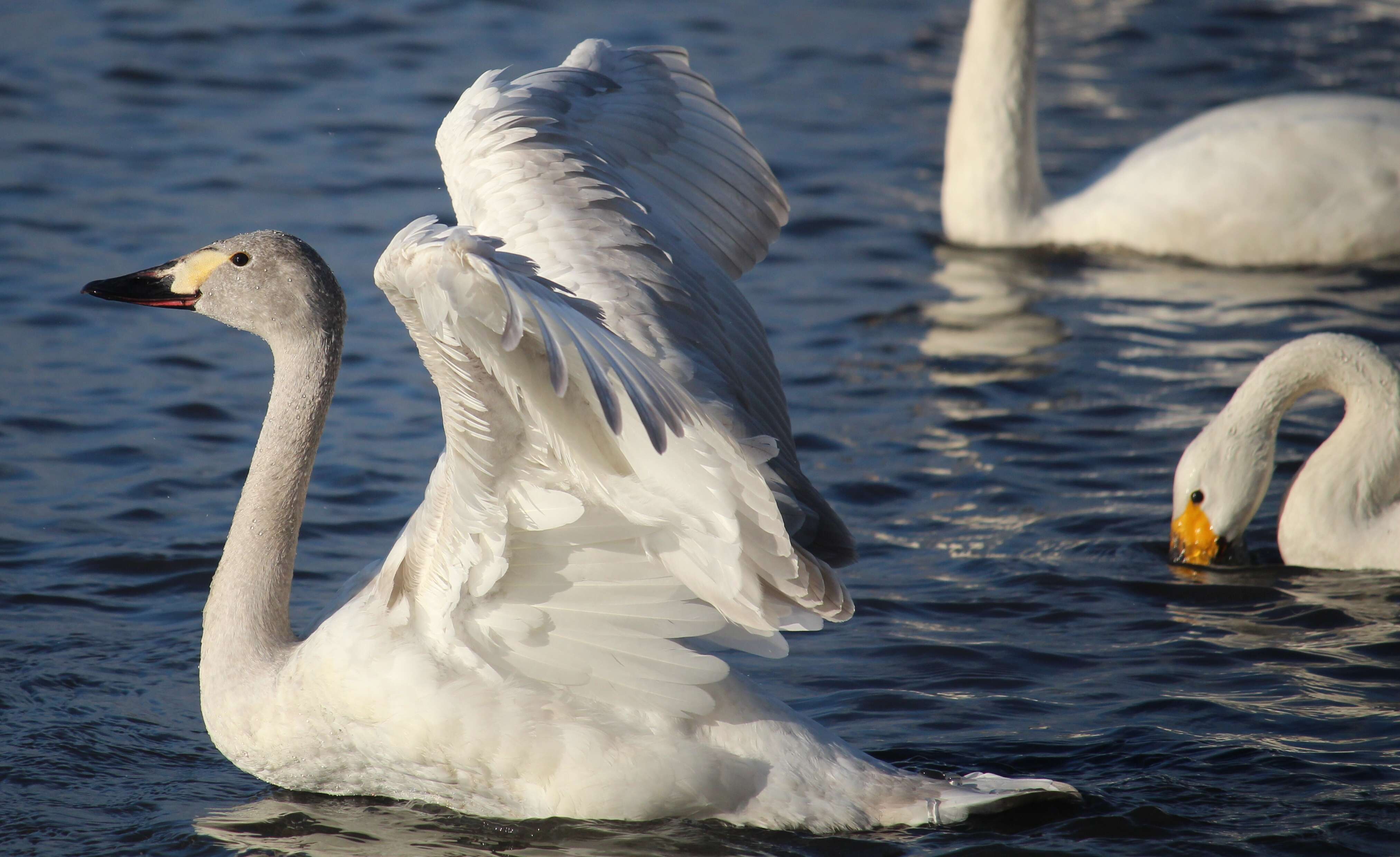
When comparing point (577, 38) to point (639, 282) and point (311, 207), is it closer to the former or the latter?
point (311, 207)

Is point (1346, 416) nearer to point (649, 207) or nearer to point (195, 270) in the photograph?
point (649, 207)

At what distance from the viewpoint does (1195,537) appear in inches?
257

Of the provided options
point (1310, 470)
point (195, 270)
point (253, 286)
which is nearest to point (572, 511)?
point (253, 286)

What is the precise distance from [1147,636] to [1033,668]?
1.60 ft

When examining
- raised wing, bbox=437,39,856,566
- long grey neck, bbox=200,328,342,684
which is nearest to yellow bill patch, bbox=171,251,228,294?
long grey neck, bbox=200,328,342,684

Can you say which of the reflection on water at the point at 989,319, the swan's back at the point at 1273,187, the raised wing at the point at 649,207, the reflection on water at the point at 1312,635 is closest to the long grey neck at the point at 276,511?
the raised wing at the point at 649,207

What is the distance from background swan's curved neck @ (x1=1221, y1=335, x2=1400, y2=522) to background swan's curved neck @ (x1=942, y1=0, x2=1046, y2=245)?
11.6 feet

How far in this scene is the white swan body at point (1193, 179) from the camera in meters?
9.43

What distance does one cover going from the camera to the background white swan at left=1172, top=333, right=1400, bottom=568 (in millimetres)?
6516

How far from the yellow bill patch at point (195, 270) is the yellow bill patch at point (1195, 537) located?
11.9ft

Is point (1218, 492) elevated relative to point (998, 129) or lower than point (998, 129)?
lower

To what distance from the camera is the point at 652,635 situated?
15.1ft

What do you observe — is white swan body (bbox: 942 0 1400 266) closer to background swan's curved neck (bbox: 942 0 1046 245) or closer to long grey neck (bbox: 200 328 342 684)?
background swan's curved neck (bbox: 942 0 1046 245)

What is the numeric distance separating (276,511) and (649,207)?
1453 mm
